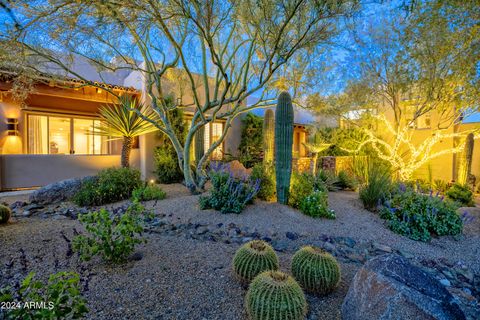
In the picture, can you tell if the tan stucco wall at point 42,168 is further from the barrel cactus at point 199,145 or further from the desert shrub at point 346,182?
the desert shrub at point 346,182

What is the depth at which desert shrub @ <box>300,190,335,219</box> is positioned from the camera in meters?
4.88

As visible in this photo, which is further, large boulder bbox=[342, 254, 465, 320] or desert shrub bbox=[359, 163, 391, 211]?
desert shrub bbox=[359, 163, 391, 211]

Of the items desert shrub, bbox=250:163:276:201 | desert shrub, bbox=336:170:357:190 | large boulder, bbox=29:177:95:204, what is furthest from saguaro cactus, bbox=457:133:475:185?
large boulder, bbox=29:177:95:204

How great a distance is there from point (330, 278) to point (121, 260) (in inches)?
84.2

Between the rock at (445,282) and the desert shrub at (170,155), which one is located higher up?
the desert shrub at (170,155)

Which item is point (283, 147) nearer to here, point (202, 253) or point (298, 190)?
point (298, 190)

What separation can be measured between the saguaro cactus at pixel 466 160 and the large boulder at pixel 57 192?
11.4 metres

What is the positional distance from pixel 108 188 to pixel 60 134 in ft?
16.2

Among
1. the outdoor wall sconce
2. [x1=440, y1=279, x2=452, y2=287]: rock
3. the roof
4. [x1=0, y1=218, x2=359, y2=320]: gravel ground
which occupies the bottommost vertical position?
[x1=440, y1=279, x2=452, y2=287]: rock

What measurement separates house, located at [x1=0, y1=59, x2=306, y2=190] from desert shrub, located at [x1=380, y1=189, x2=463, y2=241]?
5667 millimetres

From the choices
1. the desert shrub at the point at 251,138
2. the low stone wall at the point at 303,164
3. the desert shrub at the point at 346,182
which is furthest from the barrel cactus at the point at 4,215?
the desert shrub at the point at 346,182

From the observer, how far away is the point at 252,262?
2.41 m

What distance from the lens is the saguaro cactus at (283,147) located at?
5410 mm

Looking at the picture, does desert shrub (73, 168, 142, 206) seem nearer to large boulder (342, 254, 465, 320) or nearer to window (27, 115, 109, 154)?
window (27, 115, 109, 154)
